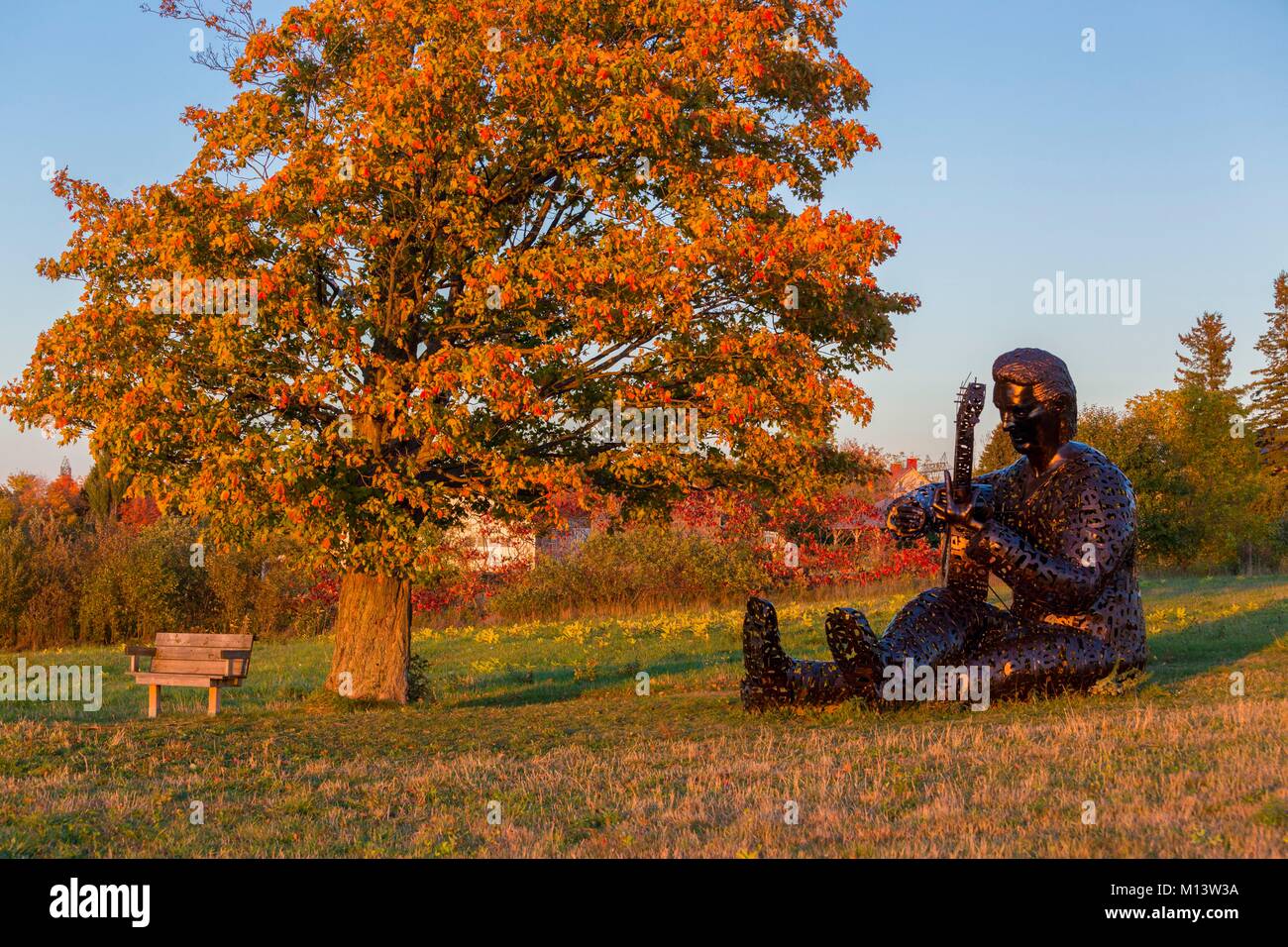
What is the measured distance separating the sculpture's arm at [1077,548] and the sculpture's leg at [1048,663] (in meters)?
0.34

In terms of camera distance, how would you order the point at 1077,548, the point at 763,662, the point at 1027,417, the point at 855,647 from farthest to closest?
the point at 763,662 → the point at 1027,417 → the point at 855,647 → the point at 1077,548

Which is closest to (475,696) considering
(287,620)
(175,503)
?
(175,503)

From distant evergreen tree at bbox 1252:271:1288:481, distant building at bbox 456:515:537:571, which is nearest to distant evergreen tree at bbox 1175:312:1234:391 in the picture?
distant evergreen tree at bbox 1252:271:1288:481

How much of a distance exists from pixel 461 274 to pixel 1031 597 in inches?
287

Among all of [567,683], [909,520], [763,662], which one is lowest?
[567,683]

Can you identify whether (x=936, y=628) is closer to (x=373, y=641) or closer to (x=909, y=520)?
(x=909, y=520)

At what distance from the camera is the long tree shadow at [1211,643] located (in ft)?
43.9

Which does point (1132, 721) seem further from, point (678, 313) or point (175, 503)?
point (175, 503)

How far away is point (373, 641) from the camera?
14.9m

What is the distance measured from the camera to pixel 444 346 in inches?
483

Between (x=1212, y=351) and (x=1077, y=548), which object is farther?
(x=1212, y=351)

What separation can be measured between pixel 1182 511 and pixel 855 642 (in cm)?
3286

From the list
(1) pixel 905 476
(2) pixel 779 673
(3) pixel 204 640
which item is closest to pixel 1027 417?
(2) pixel 779 673

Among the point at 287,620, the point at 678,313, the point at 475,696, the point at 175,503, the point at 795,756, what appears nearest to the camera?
the point at 795,756
